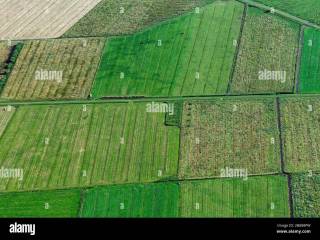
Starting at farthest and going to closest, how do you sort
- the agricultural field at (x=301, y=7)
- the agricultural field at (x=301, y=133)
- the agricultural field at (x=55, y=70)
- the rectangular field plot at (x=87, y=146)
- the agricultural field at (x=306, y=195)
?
the agricultural field at (x=301, y=7) < the agricultural field at (x=55, y=70) < the agricultural field at (x=301, y=133) < the rectangular field plot at (x=87, y=146) < the agricultural field at (x=306, y=195)

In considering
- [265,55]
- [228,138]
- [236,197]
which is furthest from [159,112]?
[265,55]

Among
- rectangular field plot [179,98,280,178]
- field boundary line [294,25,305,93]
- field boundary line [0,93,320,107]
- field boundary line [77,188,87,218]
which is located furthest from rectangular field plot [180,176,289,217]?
field boundary line [294,25,305,93]

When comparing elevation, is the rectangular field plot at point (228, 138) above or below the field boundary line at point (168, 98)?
below

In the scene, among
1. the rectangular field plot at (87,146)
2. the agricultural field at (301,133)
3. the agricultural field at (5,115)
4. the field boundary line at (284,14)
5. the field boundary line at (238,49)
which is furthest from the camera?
the field boundary line at (284,14)

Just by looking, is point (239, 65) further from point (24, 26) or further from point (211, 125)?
point (24, 26)

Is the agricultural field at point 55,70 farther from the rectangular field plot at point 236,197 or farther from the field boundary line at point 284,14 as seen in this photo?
the field boundary line at point 284,14

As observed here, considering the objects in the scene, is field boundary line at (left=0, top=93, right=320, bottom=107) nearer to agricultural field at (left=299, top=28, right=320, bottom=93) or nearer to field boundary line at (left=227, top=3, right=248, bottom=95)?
agricultural field at (left=299, top=28, right=320, bottom=93)

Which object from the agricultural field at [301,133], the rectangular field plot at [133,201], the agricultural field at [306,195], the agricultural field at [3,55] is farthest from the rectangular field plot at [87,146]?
the agricultural field at [306,195]
